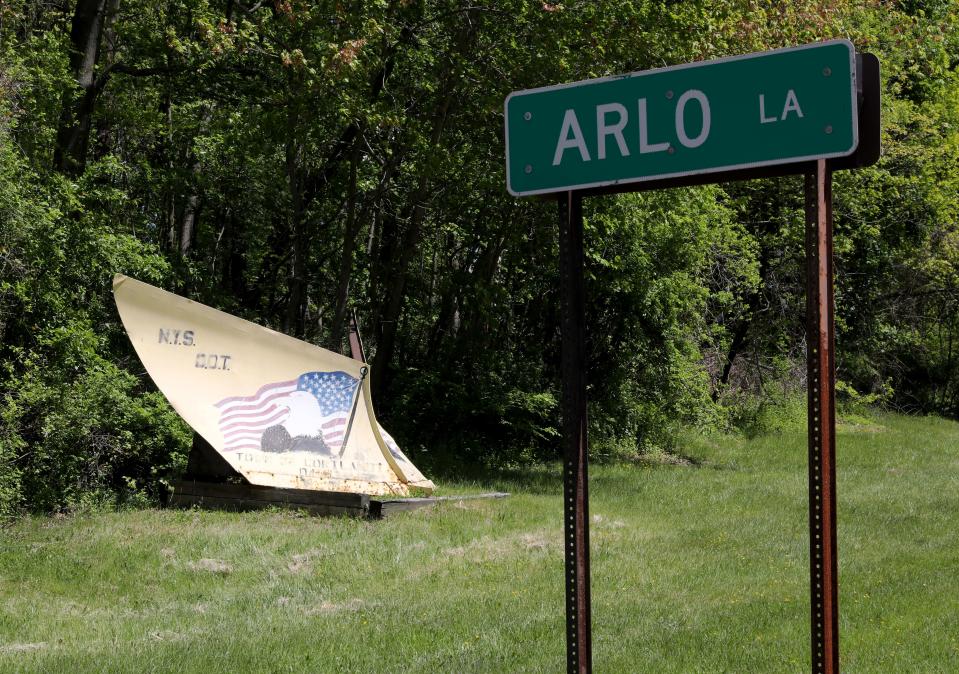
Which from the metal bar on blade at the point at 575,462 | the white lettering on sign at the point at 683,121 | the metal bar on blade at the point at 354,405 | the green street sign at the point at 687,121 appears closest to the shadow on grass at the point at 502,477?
the metal bar on blade at the point at 354,405

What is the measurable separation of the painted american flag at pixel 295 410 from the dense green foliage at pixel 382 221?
133 centimetres

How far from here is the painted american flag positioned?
1434 centimetres

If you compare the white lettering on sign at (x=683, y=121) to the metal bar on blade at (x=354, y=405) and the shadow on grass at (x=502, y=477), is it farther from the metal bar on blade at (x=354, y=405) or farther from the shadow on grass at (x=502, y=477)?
the shadow on grass at (x=502, y=477)

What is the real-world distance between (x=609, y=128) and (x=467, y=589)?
6.92m

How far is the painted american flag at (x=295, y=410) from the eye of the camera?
47.0ft

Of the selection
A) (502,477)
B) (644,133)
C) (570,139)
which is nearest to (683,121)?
(644,133)

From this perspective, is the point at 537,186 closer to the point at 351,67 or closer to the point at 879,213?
the point at 351,67

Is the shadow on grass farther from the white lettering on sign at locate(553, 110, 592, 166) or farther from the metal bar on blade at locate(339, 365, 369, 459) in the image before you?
the white lettering on sign at locate(553, 110, 592, 166)

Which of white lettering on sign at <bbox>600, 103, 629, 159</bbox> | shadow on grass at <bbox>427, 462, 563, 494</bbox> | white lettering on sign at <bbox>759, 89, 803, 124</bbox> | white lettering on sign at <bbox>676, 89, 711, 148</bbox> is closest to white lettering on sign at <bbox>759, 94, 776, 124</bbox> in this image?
white lettering on sign at <bbox>759, 89, 803, 124</bbox>

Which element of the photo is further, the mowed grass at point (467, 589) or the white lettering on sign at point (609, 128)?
the mowed grass at point (467, 589)

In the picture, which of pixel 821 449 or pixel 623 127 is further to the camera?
pixel 623 127

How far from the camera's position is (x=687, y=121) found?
12.2 feet

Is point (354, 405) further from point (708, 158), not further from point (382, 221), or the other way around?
point (708, 158)

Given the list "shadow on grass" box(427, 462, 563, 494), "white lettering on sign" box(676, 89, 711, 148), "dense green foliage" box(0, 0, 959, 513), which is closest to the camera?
"white lettering on sign" box(676, 89, 711, 148)
